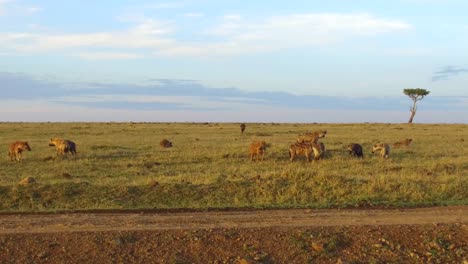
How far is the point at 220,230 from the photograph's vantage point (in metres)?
10.1

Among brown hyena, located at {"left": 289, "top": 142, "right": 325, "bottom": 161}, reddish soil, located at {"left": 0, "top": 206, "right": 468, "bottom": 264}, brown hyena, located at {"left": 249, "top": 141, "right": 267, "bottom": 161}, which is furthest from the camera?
brown hyena, located at {"left": 249, "top": 141, "right": 267, "bottom": 161}

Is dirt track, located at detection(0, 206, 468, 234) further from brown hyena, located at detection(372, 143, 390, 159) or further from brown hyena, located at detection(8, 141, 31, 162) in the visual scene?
brown hyena, located at detection(8, 141, 31, 162)

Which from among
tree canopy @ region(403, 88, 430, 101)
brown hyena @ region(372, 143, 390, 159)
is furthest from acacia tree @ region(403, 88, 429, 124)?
brown hyena @ region(372, 143, 390, 159)

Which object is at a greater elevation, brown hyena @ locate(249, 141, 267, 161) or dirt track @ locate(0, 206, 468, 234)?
brown hyena @ locate(249, 141, 267, 161)

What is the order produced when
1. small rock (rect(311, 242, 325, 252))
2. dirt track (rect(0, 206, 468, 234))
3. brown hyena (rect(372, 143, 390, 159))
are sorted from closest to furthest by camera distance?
small rock (rect(311, 242, 325, 252))
dirt track (rect(0, 206, 468, 234))
brown hyena (rect(372, 143, 390, 159))

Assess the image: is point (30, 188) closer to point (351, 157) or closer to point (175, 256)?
point (175, 256)

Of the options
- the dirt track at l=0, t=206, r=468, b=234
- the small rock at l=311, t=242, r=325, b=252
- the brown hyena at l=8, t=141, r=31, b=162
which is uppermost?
the brown hyena at l=8, t=141, r=31, b=162

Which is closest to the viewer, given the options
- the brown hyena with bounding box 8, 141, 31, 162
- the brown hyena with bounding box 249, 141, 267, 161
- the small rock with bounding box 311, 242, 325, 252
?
the small rock with bounding box 311, 242, 325, 252

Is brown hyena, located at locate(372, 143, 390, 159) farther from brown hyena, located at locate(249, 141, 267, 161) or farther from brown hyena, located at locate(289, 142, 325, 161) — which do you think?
brown hyena, located at locate(249, 141, 267, 161)

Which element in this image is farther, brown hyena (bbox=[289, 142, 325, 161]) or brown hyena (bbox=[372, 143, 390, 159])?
brown hyena (bbox=[372, 143, 390, 159])

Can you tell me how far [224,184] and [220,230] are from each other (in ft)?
23.2

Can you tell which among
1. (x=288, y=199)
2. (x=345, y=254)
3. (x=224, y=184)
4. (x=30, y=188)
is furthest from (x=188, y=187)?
(x=345, y=254)

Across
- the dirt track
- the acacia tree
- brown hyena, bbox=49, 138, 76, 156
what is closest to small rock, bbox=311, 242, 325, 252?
the dirt track

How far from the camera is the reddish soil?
9141 mm
